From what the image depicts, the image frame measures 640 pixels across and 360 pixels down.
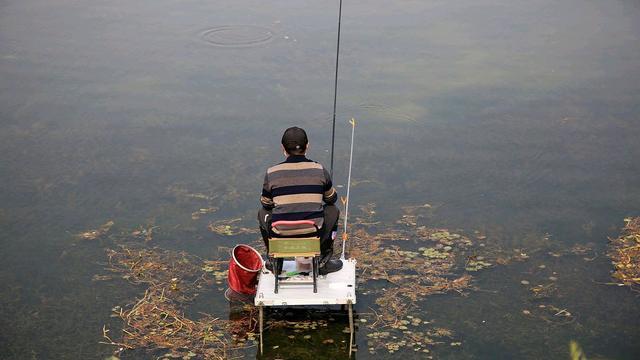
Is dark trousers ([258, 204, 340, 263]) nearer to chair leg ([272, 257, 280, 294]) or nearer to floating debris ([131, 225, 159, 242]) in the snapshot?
chair leg ([272, 257, 280, 294])

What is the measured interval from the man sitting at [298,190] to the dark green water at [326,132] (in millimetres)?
717

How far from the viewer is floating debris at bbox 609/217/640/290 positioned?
5.87 metres

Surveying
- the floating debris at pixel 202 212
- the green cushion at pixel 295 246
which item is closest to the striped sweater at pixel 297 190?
the green cushion at pixel 295 246

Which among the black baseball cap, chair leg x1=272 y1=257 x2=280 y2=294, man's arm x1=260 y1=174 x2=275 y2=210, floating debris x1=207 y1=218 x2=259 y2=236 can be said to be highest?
the black baseball cap

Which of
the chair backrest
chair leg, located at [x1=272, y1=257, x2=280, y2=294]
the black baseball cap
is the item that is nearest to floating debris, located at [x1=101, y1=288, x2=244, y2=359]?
chair leg, located at [x1=272, y1=257, x2=280, y2=294]

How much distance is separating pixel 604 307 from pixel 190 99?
5.04 meters

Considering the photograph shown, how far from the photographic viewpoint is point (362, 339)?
5.19m

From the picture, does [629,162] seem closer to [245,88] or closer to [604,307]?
[604,307]

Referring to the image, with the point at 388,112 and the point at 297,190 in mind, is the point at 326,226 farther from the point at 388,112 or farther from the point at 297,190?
the point at 388,112

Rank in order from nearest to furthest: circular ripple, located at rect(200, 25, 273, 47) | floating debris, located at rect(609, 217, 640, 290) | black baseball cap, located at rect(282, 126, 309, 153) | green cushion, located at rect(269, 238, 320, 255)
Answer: green cushion, located at rect(269, 238, 320, 255) < black baseball cap, located at rect(282, 126, 309, 153) < floating debris, located at rect(609, 217, 640, 290) < circular ripple, located at rect(200, 25, 273, 47)

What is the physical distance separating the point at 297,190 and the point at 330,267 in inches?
21.7

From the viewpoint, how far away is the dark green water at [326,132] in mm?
5602

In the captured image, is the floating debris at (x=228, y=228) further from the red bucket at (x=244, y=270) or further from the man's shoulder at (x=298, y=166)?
the man's shoulder at (x=298, y=166)

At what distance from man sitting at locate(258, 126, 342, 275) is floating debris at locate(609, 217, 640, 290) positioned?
2.14m
